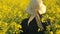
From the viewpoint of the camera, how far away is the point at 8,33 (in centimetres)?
386

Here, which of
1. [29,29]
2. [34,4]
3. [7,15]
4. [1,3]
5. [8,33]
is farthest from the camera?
[1,3]

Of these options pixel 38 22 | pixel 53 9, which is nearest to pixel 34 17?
pixel 38 22

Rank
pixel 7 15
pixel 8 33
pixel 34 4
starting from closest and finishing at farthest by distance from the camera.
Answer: pixel 34 4 → pixel 8 33 → pixel 7 15

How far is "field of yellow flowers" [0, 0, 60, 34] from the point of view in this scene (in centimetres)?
389

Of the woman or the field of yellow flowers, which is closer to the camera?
the woman

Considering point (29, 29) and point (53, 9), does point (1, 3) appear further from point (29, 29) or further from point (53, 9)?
point (29, 29)

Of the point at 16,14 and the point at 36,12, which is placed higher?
the point at 36,12

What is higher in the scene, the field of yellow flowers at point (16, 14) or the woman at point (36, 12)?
the woman at point (36, 12)

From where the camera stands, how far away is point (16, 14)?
15.2ft

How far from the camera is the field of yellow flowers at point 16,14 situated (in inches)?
153

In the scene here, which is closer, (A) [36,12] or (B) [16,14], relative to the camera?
(A) [36,12]

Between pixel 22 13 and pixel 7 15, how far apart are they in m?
0.50

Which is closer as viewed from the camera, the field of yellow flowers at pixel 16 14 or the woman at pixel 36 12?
the woman at pixel 36 12

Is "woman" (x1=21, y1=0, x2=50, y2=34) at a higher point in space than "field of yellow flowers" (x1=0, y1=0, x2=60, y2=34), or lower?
higher
